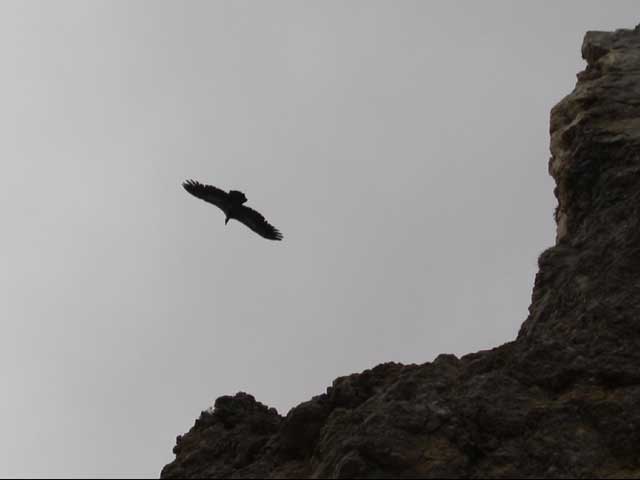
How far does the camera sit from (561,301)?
46.4 feet

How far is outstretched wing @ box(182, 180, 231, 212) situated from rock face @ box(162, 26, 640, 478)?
877 cm

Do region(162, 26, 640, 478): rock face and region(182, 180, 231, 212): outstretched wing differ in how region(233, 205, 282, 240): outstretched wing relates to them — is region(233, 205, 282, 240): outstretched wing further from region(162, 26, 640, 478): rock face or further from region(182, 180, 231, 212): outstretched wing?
region(162, 26, 640, 478): rock face

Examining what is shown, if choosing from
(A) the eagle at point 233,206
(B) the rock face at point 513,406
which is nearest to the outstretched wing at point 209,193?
(A) the eagle at point 233,206

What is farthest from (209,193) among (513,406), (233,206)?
(513,406)

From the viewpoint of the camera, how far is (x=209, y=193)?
22.2m

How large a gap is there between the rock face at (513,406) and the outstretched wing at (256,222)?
8312 millimetres

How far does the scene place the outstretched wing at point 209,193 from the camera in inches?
874

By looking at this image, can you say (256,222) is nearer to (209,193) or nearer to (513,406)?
(209,193)

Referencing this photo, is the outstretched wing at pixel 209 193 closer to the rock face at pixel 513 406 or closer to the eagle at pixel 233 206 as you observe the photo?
the eagle at pixel 233 206

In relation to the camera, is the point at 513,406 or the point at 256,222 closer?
the point at 513,406

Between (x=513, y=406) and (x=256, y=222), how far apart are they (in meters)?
11.5

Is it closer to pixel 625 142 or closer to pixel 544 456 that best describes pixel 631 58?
pixel 625 142

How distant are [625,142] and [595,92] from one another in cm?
Answer: 178

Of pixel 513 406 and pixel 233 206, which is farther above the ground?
pixel 233 206
